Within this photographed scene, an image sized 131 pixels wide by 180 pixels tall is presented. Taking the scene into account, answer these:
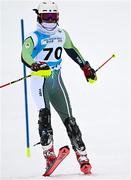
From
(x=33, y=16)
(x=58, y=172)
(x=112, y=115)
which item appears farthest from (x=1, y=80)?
(x=58, y=172)

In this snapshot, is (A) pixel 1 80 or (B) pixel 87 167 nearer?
(B) pixel 87 167

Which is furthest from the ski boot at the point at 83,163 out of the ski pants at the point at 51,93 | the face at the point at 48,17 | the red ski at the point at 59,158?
the face at the point at 48,17

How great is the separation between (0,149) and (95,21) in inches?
215

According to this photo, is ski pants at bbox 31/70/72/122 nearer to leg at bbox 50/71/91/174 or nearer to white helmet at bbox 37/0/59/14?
leg at bbox 50/71/91/174

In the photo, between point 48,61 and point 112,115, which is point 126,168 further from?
point 112,115

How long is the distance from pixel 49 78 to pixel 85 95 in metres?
4.21

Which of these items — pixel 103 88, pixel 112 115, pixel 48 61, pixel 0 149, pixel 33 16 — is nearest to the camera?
pixel 48 61

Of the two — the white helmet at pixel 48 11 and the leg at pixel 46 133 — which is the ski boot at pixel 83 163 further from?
the white helmet at pixel 48 11

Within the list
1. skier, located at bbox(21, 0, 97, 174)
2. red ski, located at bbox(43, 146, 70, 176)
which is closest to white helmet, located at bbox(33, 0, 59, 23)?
skier, located at bbox(21, 0, 97, 174)

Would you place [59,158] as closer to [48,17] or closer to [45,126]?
[45,126]

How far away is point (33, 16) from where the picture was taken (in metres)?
13.1

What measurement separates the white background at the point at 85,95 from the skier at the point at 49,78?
0.99 ft

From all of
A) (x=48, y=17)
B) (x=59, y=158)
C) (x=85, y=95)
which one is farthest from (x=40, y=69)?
(x=85, y=95)

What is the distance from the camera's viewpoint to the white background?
836 cm
